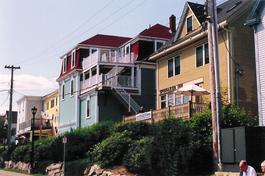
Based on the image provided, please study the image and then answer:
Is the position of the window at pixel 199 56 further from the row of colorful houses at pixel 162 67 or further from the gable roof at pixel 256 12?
the gable roof at pixel 256 12

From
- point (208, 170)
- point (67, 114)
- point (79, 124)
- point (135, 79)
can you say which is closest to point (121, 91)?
point (135, 79)

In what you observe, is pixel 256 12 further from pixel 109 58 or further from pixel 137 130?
pixel 109 58

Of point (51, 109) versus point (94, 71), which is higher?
point (94, 71)

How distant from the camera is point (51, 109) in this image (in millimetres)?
74250

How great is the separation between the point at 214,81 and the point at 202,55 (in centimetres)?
1260

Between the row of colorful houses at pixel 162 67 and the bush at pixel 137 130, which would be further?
the row of colorful houses at pixel 162 67

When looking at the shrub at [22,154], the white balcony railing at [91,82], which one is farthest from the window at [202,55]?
the shrub at [22,154]

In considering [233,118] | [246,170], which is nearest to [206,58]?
[233,118]

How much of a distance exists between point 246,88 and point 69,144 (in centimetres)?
1255

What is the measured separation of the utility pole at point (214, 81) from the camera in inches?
774

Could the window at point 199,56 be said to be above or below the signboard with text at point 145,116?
above

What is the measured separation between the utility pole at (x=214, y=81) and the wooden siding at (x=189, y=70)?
979 centimetres

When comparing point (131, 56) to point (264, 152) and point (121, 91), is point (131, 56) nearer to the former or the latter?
point (121, 91)

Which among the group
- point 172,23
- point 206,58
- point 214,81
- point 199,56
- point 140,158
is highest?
point 172,23
